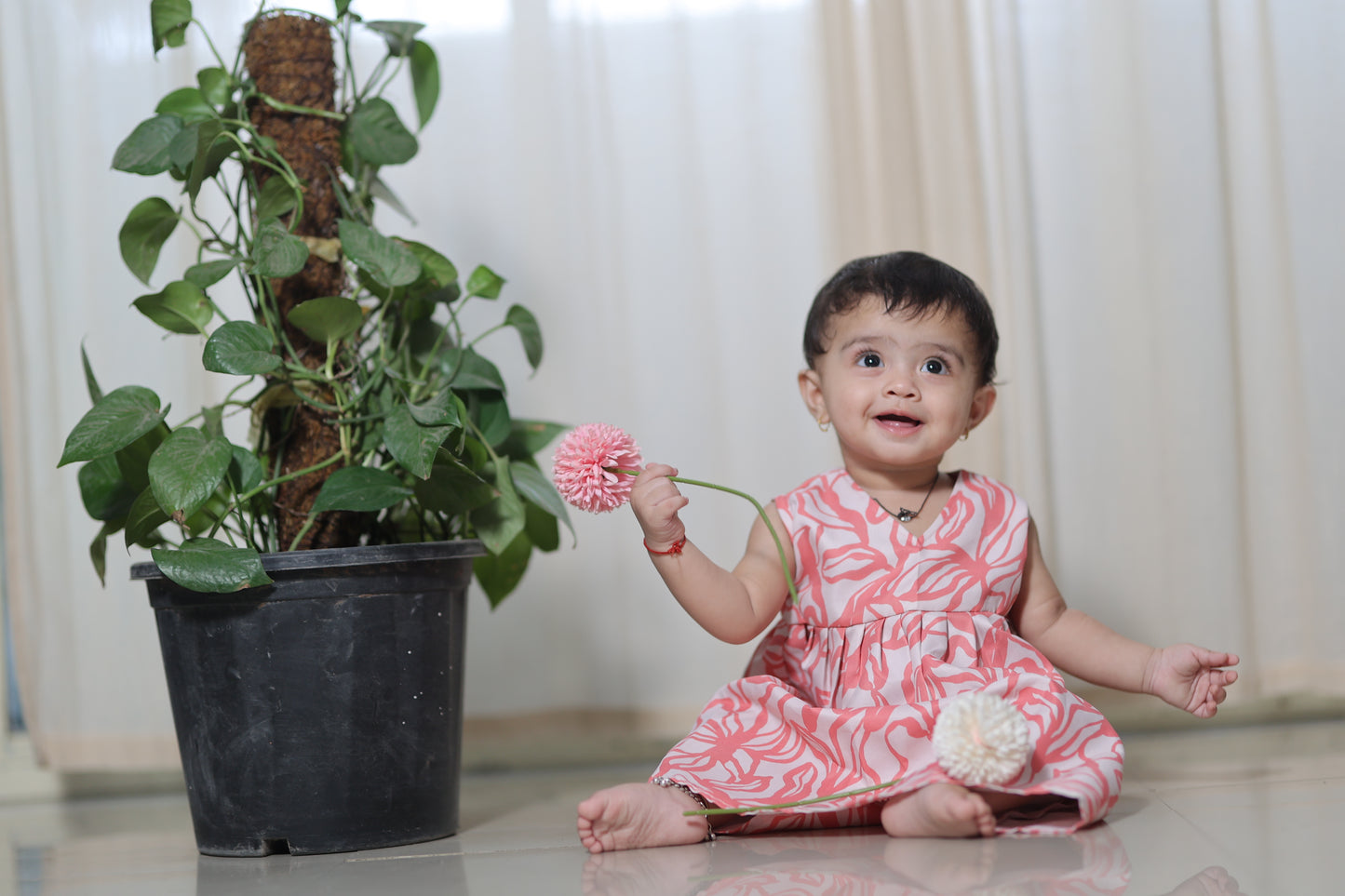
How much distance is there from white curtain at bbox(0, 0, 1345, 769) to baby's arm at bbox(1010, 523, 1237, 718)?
1.17 feet

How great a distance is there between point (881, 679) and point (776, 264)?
0.66 m

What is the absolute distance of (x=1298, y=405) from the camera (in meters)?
1.46

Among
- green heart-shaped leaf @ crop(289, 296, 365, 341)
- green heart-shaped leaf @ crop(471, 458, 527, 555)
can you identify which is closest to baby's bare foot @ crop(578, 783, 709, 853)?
green heart-shaped leaf @ crop(471, 458, 527, 555)

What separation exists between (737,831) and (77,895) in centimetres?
55

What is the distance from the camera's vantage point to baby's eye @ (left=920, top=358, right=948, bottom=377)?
1056 millimetres

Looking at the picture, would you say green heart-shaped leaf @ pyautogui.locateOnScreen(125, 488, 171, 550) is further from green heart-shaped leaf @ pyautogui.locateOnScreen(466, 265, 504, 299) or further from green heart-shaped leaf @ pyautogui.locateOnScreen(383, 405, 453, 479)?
green heart-shaped leaf @ pyautogui.locateOnScreen(466, 265, 504, 299)

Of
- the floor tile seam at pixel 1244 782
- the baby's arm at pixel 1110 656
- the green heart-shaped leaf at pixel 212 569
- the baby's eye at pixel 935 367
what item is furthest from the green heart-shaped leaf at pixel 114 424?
the floor tile seam at pixel 1244 782

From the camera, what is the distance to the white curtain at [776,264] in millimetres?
1451

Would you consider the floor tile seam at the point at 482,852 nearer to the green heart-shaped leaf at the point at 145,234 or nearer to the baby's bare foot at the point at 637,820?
the baby's bare foot at the point at 637,820

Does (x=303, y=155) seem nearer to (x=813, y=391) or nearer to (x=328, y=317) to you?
(x=328, y=317)

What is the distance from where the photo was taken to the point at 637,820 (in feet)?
2.99

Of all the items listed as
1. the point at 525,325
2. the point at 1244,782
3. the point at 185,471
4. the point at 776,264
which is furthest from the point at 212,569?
the point at 1244,782

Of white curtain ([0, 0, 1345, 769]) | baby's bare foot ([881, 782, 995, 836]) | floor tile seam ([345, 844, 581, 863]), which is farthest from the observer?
white curtain ([0, 0, 1345, 769])

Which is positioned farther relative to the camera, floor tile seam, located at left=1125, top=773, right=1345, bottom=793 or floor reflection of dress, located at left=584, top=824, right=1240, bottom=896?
floor tile seam, located at left=1125, top=773, right=1345, bottom=793
